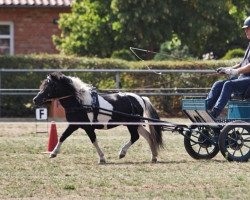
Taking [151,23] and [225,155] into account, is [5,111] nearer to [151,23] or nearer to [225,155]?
[151,23]

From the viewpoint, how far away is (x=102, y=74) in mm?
24469

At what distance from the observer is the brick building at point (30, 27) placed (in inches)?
1281

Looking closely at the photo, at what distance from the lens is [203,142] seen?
14477 millimetres

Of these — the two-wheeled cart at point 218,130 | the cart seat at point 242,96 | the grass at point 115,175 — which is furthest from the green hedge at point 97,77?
the cart seat at point 242,96

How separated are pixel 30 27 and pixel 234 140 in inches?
769

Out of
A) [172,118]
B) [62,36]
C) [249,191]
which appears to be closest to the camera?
[249,191]

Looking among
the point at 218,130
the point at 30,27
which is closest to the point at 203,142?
the point at 218,130

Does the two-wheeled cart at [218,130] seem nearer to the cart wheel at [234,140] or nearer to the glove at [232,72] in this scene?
the cart wheel at [234,140]

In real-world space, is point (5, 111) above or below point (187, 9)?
below

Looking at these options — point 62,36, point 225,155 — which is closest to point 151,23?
point 62,36

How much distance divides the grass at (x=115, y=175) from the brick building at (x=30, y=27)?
15926 millimetres

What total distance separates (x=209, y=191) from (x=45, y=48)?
22.1 m

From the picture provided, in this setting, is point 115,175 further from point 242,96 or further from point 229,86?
point 242,96

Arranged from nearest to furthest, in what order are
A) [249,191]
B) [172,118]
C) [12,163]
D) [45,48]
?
[249,191] < [12,163] < [172,118] < [45,48]
